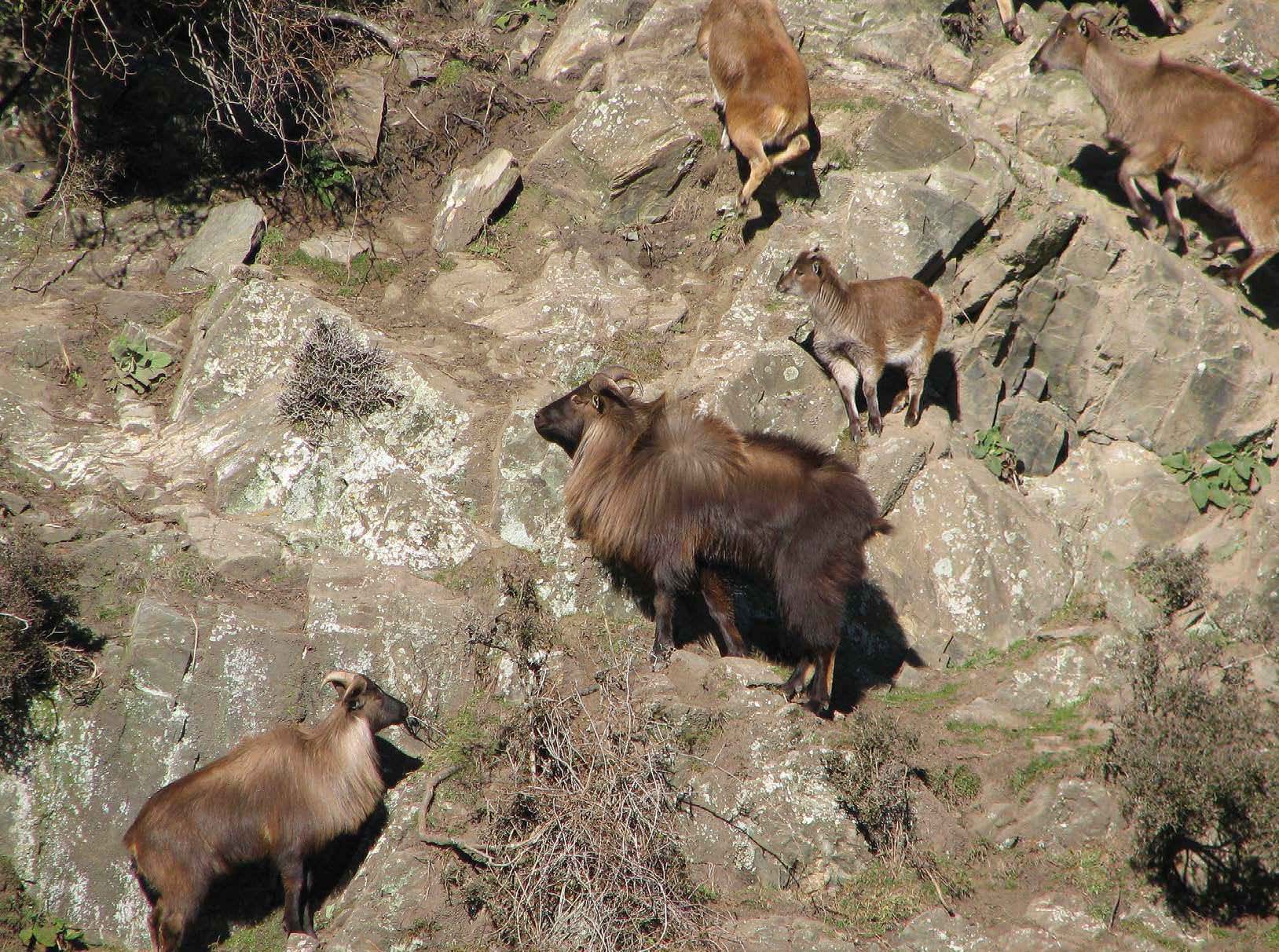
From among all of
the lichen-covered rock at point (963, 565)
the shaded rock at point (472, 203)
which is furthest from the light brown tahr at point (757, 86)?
the lichen-covered rock at point (963, 565)

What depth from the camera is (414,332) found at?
28.8 feet

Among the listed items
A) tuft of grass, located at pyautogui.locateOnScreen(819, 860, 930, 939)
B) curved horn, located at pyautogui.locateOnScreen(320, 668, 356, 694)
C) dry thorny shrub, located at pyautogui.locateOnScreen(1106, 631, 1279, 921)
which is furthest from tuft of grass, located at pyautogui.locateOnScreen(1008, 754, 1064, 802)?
curved horn, located at pyautogui.locateOnScreen(320, 668, 356, 694)

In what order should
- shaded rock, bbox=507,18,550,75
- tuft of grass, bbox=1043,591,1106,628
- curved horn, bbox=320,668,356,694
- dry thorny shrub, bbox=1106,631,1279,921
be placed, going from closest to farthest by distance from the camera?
dry thorny shrub, bbox=1106,631,1279,921 < curved horn, bbox=320,668,356,694 < tuft of grass, bbox=1043,591,1106,628 < shaded rock, bbox=507,18,550,75

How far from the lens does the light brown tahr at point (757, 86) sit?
8.79 m

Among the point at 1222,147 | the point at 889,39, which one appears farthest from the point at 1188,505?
the point at 889,39

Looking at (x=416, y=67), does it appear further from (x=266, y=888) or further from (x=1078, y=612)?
(x=1078, y=612)

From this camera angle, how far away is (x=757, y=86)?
8906 mm

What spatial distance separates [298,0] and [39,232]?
3.41 metres

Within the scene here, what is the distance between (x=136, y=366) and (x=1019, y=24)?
31.6 feet

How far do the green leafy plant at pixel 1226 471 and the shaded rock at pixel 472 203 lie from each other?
6797mm

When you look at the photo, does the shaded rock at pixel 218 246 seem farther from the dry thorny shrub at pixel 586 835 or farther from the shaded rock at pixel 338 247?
the dry thorny shrub at pixel 586 835

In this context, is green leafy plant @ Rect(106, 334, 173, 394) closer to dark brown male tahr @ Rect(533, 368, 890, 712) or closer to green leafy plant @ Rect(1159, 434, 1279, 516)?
dark brown male tahr @ Rect(533, 368, 890, 712)

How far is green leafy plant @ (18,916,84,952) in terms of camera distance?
5961 millimetres

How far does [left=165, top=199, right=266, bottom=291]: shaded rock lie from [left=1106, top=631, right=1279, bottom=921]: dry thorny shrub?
830 centimetres
